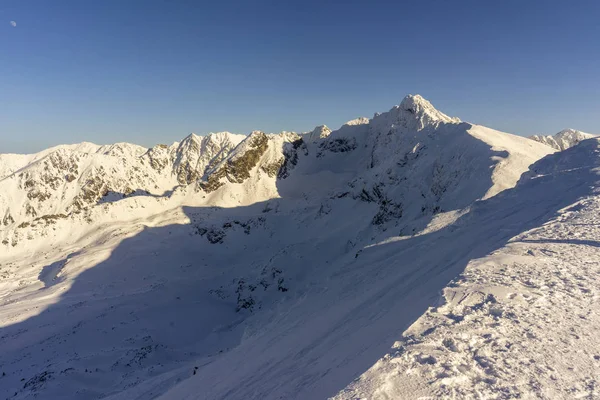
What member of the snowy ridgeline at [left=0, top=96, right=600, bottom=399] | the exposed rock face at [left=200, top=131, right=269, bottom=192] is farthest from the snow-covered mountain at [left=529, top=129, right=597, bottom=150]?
the exposed rock face at [left=200, top=131, right=269, bottom=192]

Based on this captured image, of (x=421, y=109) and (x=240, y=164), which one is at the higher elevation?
(x=421, y=109)

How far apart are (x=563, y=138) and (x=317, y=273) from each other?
452ft

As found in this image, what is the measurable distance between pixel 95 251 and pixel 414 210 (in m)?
59.9

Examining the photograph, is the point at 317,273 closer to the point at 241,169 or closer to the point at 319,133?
the point at 241,169

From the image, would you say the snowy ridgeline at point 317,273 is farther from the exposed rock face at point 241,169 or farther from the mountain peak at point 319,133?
the mountain peak at point 319,133

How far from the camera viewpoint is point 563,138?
12519 centimetres

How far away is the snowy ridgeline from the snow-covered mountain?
70.5 m

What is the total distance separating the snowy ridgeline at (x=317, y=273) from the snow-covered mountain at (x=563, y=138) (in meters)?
70.5

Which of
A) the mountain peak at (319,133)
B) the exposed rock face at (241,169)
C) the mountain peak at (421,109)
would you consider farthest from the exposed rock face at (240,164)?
the mountain peak at (421,109)

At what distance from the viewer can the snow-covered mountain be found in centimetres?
12031

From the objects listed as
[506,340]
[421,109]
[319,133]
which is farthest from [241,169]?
[506,340]

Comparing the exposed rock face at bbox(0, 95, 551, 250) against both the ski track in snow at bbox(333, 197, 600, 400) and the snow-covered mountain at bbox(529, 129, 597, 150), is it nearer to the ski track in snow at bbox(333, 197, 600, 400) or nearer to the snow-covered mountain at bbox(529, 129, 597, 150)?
the ski track in snow at bbox(333, 197, 600, 400)

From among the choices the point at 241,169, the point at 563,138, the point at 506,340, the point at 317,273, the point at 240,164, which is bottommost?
the point at 317,273

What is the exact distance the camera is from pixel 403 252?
1919 cm
